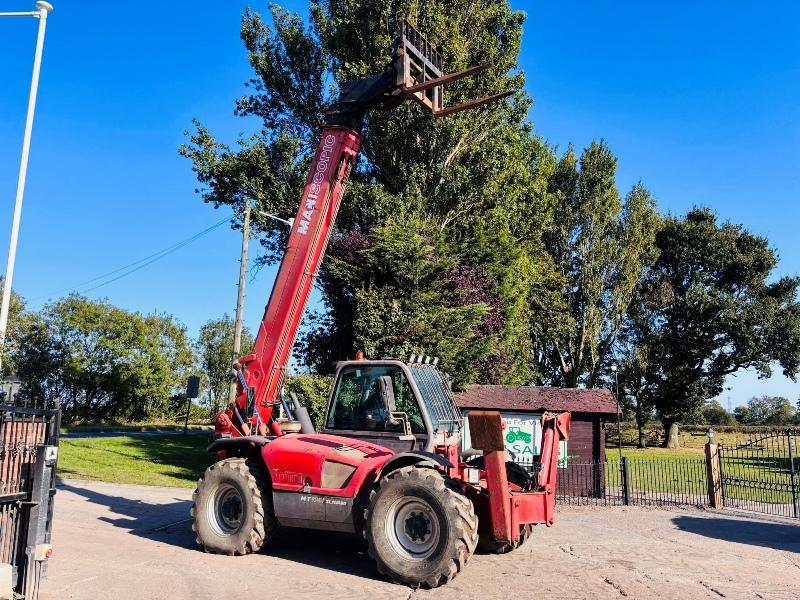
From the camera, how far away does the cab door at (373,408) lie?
7.88 meters

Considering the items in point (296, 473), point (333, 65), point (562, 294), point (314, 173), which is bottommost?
point (296, 473)

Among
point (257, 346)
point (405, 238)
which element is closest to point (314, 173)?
point (257, 346)

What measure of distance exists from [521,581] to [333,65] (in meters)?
21.0

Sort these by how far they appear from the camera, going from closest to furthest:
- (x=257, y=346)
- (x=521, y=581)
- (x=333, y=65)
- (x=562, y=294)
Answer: (x=521, y=581) → (x=257, y=346) → (x=333, y=65) → (x=562, y=294)

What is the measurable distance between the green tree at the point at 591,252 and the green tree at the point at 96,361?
2817 cm

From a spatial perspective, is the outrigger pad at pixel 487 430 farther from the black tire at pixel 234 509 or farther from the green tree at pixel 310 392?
the green tree at pixel 310 392

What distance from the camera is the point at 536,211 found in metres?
25.2

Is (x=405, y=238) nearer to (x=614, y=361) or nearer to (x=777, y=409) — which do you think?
(x=614, y=361)

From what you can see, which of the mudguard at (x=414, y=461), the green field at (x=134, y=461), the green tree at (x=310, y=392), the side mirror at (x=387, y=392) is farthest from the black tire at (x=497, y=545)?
the green field at (x=134, y=461)

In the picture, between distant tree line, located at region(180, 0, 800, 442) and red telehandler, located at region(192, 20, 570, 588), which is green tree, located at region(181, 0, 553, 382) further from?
red telehandler, located at region(192, 20, 570, 588)

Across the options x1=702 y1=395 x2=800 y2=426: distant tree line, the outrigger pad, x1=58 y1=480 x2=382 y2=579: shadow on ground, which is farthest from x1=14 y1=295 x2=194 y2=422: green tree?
x1=702 y1=395 x2=800 y2=426: distant tree line

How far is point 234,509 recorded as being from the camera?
8492mm

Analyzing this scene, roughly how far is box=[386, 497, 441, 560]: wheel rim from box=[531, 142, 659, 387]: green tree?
28.2 meters

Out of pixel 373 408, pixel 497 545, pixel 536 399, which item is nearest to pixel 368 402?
pixel 373 408
